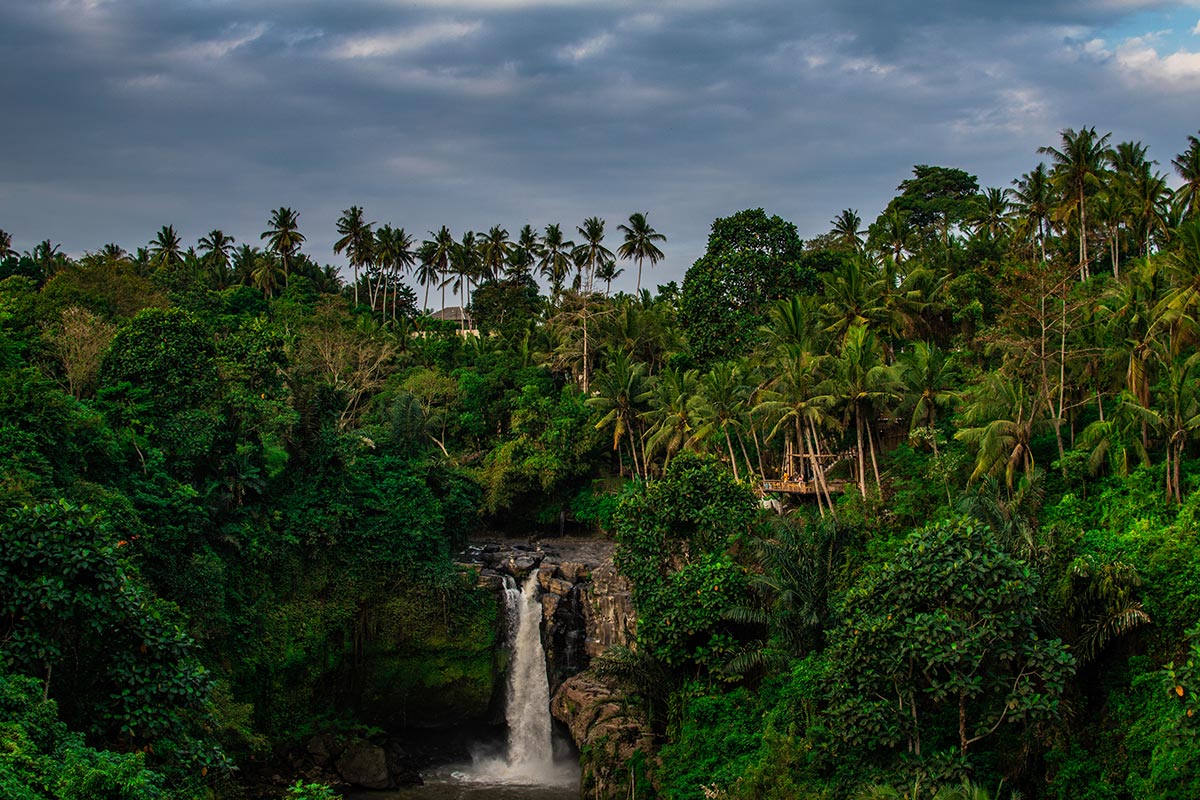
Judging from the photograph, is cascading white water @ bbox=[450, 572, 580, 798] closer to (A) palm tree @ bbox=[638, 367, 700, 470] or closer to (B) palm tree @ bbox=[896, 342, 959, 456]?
(A) palm tree @ bbox=[638, 367, 700, 470]

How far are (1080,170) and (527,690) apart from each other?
1239 inches

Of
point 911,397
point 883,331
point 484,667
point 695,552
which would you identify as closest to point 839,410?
point 911,397

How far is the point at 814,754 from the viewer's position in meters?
20.6

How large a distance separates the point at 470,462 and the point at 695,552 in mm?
22737

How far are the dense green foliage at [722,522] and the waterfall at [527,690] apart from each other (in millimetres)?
972

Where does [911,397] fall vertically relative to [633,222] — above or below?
below

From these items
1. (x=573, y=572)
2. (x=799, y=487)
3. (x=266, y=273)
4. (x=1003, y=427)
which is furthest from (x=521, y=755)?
(x=266, y=273)

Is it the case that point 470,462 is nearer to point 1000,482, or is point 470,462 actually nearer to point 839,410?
point 839,410

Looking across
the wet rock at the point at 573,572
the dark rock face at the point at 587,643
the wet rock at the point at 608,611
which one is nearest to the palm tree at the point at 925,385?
the wet rock at the point at 608,611

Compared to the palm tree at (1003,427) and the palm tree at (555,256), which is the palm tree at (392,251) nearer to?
the palm tree at (555,256)

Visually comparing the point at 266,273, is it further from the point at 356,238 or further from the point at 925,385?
the point at 925,385

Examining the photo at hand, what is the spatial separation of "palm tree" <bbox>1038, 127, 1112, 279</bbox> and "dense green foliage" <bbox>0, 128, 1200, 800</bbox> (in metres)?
0.17

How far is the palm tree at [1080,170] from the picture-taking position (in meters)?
41.8

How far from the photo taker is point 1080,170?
42.0 metres
